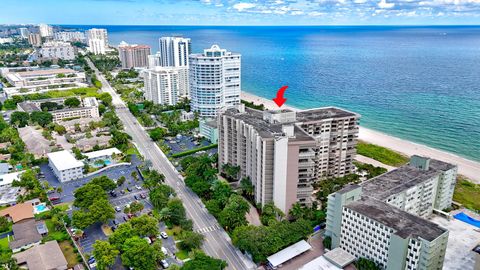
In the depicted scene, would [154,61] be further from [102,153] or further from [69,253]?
[69,253]

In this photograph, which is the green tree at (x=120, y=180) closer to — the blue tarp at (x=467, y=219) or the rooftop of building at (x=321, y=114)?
the rooftop of building at (x=321, y=114)

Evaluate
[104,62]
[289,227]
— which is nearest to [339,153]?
[289,227]

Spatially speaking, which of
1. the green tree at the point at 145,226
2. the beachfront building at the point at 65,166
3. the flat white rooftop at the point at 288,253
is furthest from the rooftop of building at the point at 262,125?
the beachfront building at the point at 65,166

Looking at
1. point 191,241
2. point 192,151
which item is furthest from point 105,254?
point 192,151

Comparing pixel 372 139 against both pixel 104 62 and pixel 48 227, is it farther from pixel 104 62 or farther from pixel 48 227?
pixel 104 62

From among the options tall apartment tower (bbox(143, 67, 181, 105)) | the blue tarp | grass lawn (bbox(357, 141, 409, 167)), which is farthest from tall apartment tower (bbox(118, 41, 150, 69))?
the blue tarp
